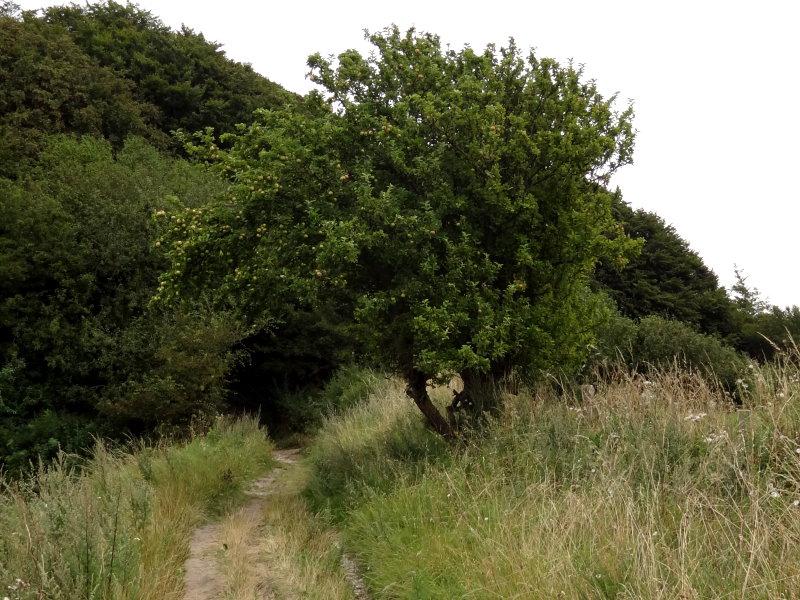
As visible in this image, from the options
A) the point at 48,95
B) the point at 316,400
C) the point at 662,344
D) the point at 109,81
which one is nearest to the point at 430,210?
the point at 662,344

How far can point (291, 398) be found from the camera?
22297 millimetres

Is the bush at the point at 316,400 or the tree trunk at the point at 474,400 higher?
the tree trunk at the point at 474,400

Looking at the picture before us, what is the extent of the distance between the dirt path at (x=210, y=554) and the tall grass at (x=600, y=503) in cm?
123

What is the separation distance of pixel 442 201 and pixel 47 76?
1034 inches

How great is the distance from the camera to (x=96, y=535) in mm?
4785

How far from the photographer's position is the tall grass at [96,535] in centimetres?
438

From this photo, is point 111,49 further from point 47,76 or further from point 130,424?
point 130,424

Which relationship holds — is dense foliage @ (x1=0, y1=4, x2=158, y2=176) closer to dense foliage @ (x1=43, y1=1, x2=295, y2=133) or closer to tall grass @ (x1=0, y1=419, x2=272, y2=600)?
dense foliage @ (x1=43, y1=1, x2=295, y2=133)

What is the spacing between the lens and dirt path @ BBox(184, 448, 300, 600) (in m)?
5.72

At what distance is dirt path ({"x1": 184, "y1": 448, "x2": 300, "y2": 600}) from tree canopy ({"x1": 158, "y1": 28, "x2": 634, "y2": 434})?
2671 millimetres

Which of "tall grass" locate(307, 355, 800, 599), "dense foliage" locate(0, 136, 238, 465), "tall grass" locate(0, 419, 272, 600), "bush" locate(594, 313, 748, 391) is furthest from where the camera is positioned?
"bush" locate(594, 313, 748, 391)

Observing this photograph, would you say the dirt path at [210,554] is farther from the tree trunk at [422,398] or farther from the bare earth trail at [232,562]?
the tree trunk at [422,398]

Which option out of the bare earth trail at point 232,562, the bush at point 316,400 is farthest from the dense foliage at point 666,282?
the bare earth trail at point 232,562

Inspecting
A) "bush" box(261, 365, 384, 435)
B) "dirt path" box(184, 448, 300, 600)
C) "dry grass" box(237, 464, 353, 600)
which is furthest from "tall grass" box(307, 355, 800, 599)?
"bush" box(261, 365, 384, 435)
